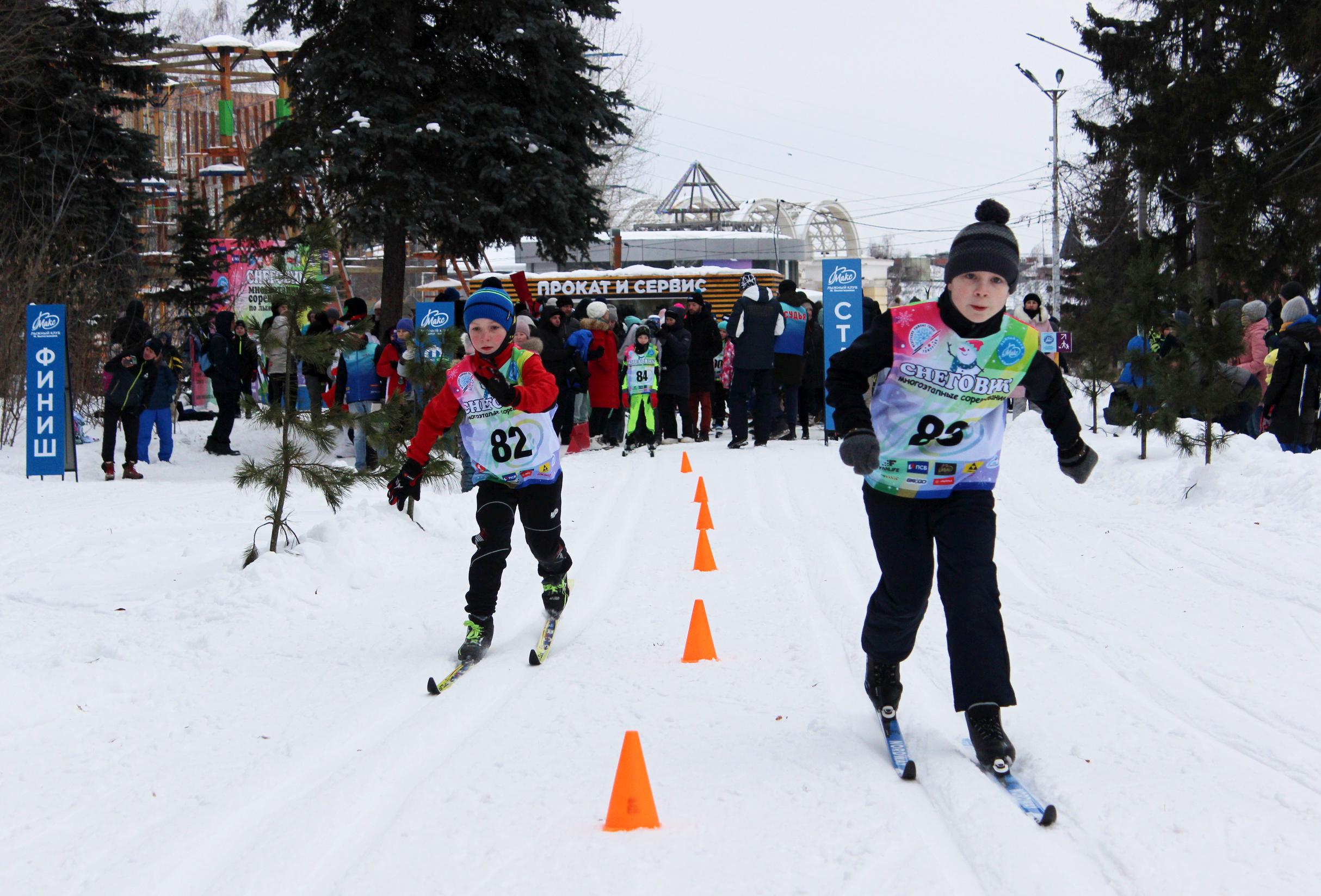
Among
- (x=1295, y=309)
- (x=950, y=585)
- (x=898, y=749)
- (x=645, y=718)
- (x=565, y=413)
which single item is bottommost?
(x=645, y=718)

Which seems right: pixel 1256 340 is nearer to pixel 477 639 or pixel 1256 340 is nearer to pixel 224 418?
pixel 477 639

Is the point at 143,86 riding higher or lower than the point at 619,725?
higher

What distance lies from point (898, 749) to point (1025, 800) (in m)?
0.53

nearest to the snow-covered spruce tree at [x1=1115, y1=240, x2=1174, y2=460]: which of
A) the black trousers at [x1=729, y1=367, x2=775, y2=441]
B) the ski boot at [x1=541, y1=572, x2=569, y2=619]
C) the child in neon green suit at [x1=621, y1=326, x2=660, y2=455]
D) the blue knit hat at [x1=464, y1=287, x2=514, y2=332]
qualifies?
the black trousers at [x1=729, y1=367, x2=775, y2=441]

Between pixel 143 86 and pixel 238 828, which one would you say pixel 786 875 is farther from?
pixel 143 86

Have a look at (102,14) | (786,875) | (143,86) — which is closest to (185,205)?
(143,86)

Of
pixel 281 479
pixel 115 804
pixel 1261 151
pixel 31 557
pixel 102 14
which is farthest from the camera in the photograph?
pixel 1261 151

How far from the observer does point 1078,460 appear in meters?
4.01

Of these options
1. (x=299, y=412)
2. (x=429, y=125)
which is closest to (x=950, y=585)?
(x=299, y=412)

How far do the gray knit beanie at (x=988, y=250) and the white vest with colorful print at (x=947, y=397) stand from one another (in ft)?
0.56

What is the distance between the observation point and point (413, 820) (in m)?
3.50

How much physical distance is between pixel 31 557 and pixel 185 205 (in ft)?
44.1

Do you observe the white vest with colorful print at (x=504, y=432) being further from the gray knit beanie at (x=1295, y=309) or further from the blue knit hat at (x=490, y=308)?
the gray knit beanie at (x=1295, y=309)

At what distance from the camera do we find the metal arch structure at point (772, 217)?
48.7 m
